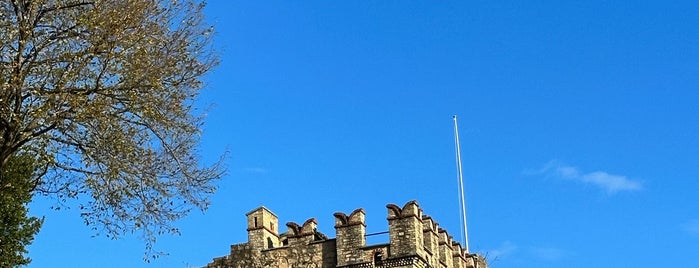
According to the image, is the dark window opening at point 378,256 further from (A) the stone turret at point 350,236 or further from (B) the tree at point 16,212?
(B) the tree at point 16,212

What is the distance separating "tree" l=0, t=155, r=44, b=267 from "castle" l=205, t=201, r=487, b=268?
10.7m

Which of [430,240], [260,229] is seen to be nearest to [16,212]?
[260,229]

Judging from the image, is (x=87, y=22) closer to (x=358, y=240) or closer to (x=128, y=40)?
(x=128, y=40)

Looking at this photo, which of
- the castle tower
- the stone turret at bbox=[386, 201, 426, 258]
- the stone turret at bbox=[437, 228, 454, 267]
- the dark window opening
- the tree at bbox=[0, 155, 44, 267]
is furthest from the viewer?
the stone turret at bbox=[437, 228, 454, 267]

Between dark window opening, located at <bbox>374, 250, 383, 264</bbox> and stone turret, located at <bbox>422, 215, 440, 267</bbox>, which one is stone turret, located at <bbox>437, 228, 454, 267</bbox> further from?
dark window opening, located at <bbox>374, 250, 383, 264</bbox>

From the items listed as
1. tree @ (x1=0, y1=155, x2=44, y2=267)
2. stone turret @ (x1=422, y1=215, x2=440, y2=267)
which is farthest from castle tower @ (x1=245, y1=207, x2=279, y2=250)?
tree @ (x1=0, y1=155, x2=44, y2=267)

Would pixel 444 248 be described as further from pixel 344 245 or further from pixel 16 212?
pixel 16 212

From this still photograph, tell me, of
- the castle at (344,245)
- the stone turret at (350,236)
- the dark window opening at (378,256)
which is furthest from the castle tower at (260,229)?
the dark window opening at (378,256)

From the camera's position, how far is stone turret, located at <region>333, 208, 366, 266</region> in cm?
3288

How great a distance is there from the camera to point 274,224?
35531 millimetres

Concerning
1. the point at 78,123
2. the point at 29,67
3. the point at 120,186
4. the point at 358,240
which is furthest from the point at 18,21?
the point at 358,240

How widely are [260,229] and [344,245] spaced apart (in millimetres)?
3163

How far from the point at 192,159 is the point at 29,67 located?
3976mm

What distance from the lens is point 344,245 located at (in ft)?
109
